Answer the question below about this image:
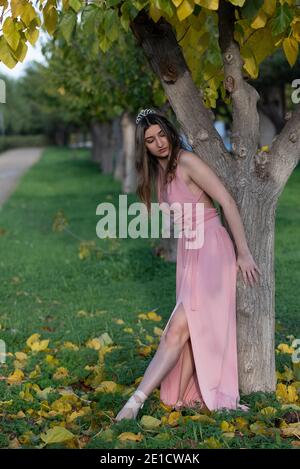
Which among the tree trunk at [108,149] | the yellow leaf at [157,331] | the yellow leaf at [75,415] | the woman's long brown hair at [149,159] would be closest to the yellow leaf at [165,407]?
the yellow leaf at [75,415]

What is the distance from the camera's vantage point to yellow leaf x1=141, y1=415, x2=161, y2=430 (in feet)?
13.4

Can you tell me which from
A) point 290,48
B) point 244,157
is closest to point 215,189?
point 244,157

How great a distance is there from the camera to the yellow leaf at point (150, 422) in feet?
13.4

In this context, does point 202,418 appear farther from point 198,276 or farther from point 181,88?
point 181,88

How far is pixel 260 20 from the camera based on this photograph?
3928 mm

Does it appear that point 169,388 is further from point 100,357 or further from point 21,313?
point 21,313

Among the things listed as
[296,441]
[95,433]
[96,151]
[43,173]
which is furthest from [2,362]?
[96,151]

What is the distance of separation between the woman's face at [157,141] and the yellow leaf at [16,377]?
1.91 m

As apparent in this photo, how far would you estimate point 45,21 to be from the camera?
4.07 meters

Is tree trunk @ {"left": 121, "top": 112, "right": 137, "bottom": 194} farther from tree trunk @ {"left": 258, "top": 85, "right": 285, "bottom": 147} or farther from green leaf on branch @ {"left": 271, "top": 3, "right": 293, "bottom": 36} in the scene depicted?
green leaf on branch @ {"left": 271, "top": 3, "right": 293, "bottom": 36}

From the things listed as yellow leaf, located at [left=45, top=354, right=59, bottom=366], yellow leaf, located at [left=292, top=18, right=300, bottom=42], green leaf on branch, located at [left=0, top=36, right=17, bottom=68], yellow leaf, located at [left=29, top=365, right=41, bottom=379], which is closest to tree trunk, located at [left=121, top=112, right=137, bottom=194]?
yellow leaf, located at [left=45, top=354, right=59, bottom=366]

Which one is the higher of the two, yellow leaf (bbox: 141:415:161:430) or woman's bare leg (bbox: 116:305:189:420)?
woman's bare leg (bbox: 116:305:189:420)

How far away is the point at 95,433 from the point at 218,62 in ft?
7.97

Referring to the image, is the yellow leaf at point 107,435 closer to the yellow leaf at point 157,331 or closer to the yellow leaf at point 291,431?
the yellow leaf at point 291,431
